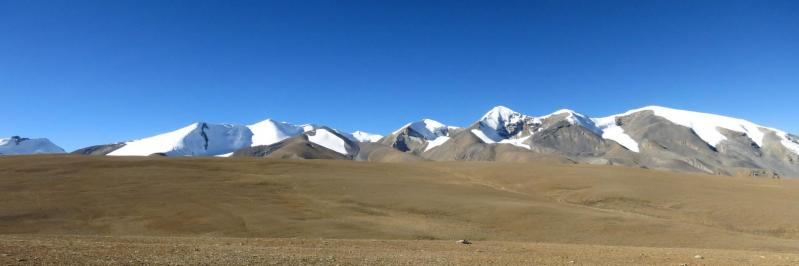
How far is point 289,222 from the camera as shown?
130 feet

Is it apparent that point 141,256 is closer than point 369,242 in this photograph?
Yes

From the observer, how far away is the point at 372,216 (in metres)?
44.4

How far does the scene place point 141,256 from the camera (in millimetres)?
18938

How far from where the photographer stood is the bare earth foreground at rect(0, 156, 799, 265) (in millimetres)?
22984

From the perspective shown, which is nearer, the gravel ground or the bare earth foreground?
the gravel ground

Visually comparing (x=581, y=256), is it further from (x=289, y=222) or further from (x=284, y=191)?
(x=284, y=191)

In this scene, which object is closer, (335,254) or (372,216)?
(335,254)

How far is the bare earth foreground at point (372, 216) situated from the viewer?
75.4ft

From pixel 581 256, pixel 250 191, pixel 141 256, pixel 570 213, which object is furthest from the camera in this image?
pixel 250 191

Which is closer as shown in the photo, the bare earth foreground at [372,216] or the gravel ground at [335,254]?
the gravel ground at [335,254]

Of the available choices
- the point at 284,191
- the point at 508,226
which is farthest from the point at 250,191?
the point at 508,226

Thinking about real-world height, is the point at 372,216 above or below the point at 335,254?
below

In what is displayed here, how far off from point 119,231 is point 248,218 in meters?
8.47

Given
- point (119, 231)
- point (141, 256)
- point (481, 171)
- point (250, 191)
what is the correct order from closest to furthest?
point (141, 256)
point (119, 231)
point (250, 191)
point (481, 171)
